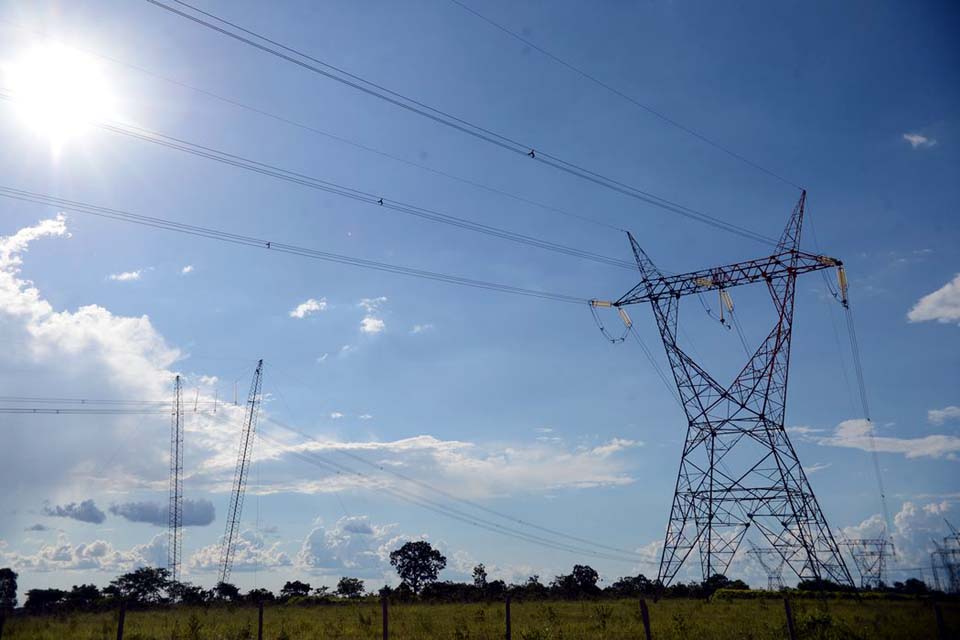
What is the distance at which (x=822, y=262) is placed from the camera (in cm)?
6000

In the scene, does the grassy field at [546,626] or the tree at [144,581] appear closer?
the grassy field at [546,626]

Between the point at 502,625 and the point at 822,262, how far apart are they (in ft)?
139

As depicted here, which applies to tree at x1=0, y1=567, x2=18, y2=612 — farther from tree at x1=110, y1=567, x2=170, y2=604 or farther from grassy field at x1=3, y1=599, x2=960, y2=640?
grassy field at x1=3, y1=599, x2=960, y2=640

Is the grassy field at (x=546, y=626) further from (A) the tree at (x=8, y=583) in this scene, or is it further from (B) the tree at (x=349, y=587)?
(A) the tree at (x=8, y=583)

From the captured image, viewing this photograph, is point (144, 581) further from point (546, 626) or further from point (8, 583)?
point (546, 626)

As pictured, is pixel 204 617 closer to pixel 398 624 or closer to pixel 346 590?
pixel 398 624

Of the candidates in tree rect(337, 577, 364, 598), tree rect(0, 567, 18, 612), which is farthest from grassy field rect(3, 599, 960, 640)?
tree rect(0, 567, 18, 612)

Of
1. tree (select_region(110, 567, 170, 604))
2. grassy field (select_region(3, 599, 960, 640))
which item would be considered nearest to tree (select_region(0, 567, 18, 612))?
tree (select_region(110, 567, 170, 604))

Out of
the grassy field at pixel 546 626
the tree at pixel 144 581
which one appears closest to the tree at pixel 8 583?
the tree at pixel 144 581

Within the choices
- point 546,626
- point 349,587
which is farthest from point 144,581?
point 546,626

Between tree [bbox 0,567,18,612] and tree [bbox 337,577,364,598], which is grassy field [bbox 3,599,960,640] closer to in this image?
tree [bbox 337,577,364,598]

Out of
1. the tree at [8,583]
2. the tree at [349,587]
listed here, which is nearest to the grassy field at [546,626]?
the tree at [349,587]

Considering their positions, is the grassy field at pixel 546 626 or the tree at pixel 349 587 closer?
the grassy field at pixel 546 626

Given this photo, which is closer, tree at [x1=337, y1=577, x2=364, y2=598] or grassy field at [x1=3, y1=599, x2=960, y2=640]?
grassy field at [x1=3, y1=599, x2=960, y2=640]
